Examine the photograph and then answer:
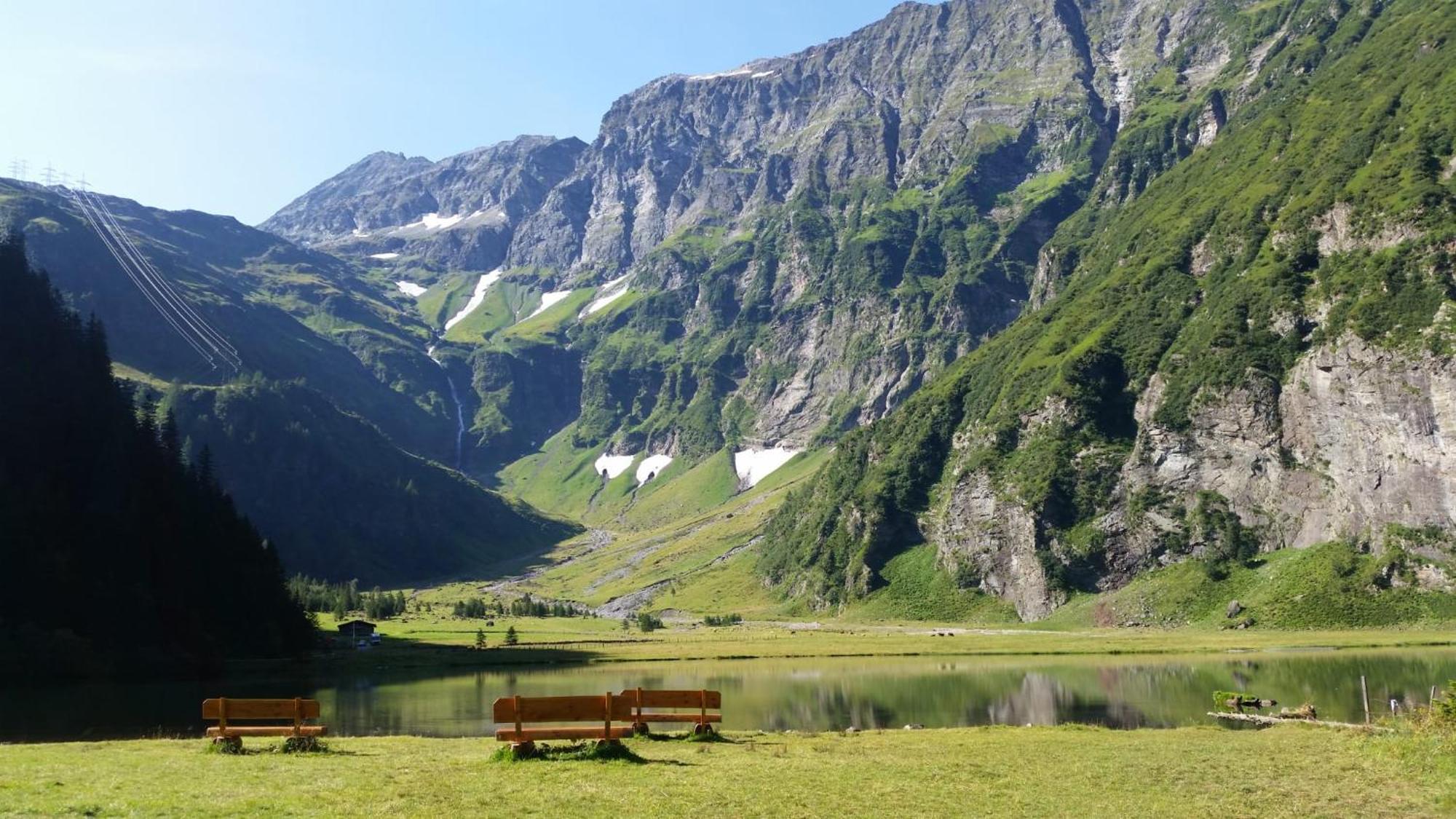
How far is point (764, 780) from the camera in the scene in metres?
28.0

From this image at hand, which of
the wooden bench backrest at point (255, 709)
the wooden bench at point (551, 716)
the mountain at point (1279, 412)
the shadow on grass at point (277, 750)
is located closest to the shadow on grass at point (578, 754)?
the wooden bench at point (551, 716)

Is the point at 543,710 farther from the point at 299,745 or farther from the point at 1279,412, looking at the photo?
the point at 1279,412

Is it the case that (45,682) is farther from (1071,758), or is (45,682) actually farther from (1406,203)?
(1406,203)

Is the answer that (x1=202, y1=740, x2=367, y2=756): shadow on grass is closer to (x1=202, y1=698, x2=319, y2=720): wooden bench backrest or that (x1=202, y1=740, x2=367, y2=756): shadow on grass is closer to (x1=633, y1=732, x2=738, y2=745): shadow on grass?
(x1=202, y1=698, x2=319, y2=720): wooden bench backrest

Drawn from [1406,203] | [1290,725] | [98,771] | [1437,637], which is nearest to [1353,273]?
[1406,203]

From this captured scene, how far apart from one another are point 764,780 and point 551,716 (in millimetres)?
6981

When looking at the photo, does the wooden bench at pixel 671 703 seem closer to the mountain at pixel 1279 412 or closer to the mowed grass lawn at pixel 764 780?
the mowed grass lawn at pixel 764 780

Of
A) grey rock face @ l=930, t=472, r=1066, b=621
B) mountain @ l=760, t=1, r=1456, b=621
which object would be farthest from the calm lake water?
grey rock face @ l=930, t=472, r=1066, b=621

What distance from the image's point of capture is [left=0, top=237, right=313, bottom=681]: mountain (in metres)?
99.6

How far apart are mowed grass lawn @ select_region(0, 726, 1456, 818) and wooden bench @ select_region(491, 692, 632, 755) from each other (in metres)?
1.07

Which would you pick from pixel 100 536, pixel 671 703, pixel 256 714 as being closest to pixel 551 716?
pixel 671 703

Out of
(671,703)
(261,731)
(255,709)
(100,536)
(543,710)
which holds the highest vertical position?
(100,536)

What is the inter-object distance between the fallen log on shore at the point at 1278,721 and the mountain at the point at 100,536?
300ft

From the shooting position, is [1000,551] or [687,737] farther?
[1000,551]
